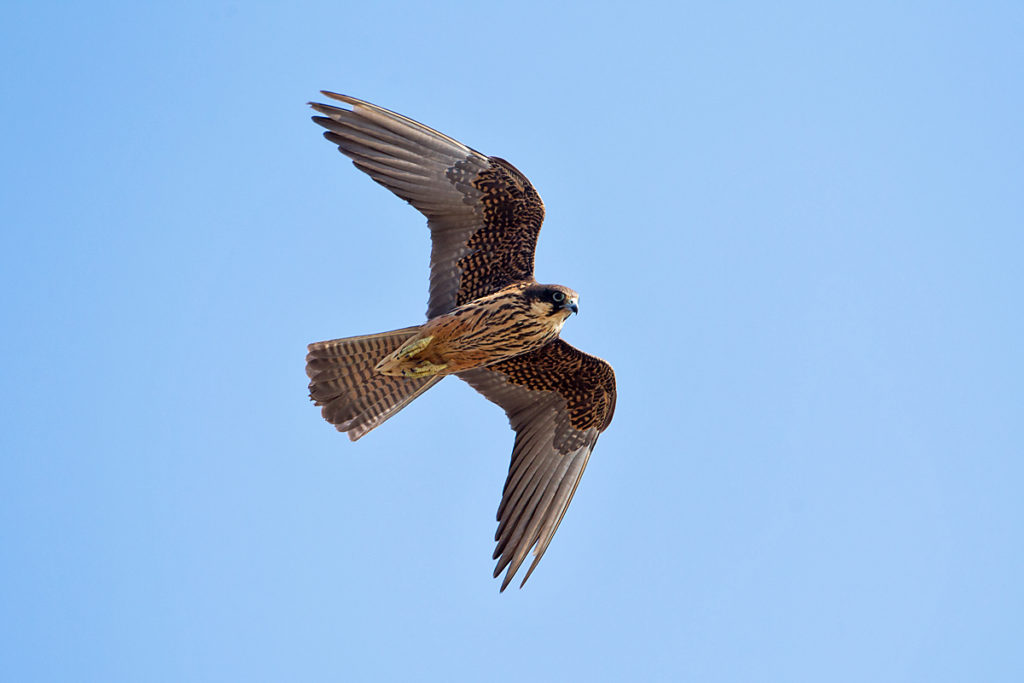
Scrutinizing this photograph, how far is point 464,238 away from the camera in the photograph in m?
10.7

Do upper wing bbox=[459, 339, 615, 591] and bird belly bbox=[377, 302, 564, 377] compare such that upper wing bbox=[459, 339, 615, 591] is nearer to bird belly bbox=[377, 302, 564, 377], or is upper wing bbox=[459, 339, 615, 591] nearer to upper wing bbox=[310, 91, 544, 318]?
bird belly bbox=[377, 302, 564, 377]

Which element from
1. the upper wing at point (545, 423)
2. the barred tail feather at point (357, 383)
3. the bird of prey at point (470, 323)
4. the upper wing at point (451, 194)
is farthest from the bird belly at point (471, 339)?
the upper wing at point (545, 423)

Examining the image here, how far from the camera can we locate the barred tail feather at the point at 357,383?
1029 centimetres

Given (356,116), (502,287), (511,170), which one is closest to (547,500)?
(502,287)

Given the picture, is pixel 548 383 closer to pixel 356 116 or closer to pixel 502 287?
pixel 502 287

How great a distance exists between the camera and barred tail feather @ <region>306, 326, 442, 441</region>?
10289mm

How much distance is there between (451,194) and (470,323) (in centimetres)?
133

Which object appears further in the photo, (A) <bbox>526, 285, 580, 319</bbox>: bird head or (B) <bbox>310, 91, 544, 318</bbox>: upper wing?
(B) <bbox>310, 91, 544, 318</bbox>: upper wing

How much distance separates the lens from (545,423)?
447 inches

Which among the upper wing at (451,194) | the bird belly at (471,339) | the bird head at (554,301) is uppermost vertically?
the upper wing at (451,194)

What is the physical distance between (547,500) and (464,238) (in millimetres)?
2746

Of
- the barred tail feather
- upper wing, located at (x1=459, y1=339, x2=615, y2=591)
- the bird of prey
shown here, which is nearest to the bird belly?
the bird of prey

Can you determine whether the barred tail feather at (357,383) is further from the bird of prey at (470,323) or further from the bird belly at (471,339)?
the bird belly at (471,339)

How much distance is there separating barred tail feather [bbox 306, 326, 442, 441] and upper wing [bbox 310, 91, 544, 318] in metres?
0.72
